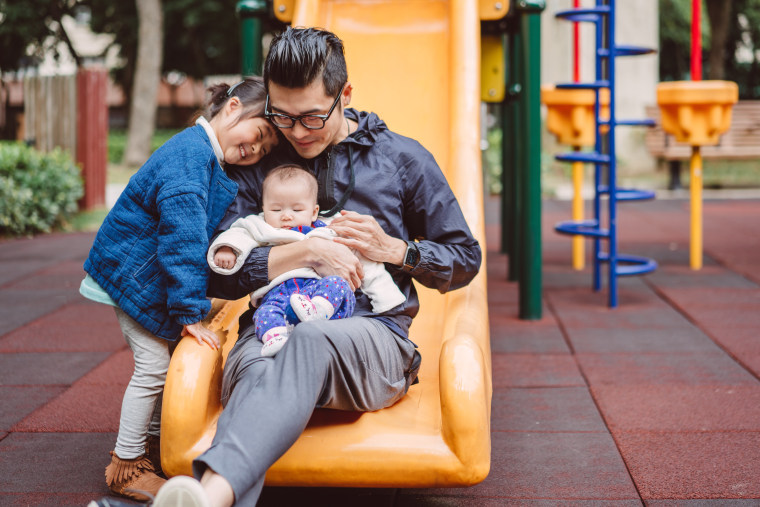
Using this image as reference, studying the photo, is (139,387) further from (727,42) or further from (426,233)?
(727,42)

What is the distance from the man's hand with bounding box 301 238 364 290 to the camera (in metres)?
2.60

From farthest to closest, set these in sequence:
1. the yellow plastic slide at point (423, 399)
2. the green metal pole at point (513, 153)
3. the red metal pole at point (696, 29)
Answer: the red metal pole at point (696, 29) → the green metal pole at point (513, 153) → the yellow plastic slide at point (423, 399)

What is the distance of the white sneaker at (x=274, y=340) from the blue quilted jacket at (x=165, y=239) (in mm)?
235

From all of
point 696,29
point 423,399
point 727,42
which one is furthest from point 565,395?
point 727,42

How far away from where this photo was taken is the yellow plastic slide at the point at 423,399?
A: 2.43 metres

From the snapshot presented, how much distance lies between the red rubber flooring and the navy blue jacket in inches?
28.0

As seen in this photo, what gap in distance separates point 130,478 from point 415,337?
1171 mm

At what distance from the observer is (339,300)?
2582 millimetres

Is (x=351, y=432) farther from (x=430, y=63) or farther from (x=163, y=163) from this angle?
(x=430, y=63)

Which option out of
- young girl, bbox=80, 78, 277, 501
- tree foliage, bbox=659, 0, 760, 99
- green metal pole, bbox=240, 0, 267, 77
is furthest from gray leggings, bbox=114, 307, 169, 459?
tree foliage, bbox=659, 0, 760, 99

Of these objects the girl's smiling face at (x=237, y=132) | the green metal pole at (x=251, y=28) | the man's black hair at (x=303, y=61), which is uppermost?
the green metal pole at (x=251, y=28)

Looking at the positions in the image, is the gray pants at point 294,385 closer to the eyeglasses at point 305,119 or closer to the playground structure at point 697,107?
the eyeglasses at point 305,119

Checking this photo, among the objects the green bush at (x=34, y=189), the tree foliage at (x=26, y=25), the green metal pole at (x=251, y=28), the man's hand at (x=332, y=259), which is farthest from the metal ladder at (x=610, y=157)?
the tree foliage at (x=26, y=25)

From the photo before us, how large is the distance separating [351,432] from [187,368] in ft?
1.64
